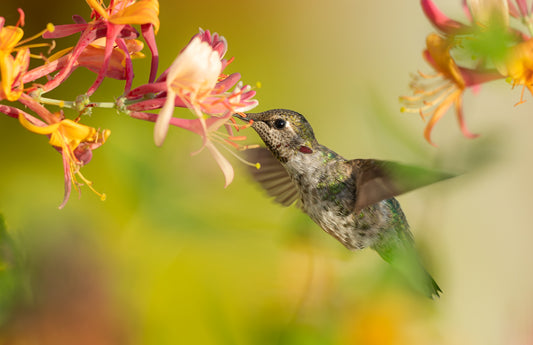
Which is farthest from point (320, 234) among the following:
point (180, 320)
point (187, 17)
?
point (187, 17)

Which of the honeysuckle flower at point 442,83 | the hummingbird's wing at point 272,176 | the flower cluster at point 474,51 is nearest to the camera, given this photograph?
the flower cluster at point 474,51

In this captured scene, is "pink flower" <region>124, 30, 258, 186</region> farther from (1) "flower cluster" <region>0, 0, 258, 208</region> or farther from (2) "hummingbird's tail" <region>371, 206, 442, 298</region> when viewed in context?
(2) "hummingbird's tail" <region>371, 206, 442, 298</region>

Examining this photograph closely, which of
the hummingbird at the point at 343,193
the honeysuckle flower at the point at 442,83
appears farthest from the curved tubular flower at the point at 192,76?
the honeysuckle flower at the point at 442,83

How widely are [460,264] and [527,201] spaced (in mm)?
223

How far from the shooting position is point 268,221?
3.59ft

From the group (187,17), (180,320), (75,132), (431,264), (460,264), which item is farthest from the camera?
(460,264)

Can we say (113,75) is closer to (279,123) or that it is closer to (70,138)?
(70,138)

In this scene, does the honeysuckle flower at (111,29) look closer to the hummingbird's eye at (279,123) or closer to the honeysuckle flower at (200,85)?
the honeysuckle flower at (200,85)

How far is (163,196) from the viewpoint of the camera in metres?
0.77

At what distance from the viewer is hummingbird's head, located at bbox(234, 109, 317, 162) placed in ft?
1.59

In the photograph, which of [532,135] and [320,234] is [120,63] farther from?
[532,135]

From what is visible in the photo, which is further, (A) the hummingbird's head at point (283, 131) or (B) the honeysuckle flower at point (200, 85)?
(A) the hummingbird's head at point (283, 131)

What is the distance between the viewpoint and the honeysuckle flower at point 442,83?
0.44 metres

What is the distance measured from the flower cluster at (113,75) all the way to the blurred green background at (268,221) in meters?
0.10
